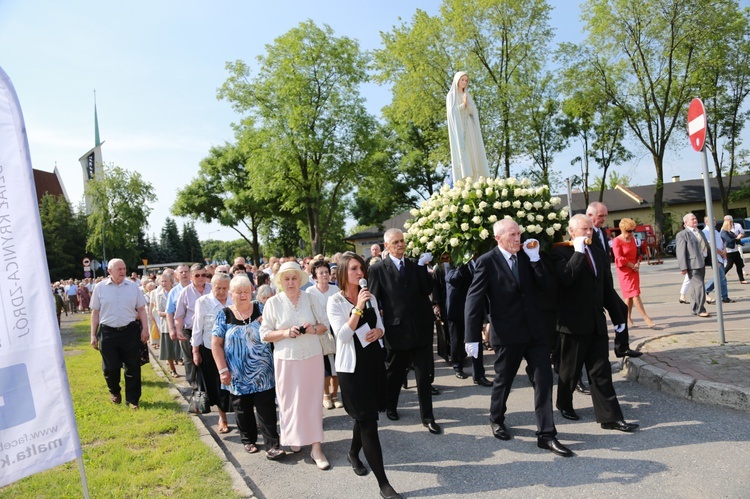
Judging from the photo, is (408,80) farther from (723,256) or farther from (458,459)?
(458,459)

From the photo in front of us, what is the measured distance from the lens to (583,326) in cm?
503

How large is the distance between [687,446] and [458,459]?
191 cm

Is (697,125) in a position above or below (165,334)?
above

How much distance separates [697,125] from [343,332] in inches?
230

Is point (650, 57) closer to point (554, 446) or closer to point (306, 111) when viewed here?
point (306, 111)

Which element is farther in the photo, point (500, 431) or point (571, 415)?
point (571, 415)

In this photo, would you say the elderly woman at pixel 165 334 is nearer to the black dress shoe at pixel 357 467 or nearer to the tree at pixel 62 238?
the black dress shoe at pixel 357 467

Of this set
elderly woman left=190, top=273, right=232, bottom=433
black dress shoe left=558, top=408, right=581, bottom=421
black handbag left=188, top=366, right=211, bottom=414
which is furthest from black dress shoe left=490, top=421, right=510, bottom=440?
black handbag left=188, top=366, right=211, bottom=414

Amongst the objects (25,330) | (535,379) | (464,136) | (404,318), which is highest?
(464,136)

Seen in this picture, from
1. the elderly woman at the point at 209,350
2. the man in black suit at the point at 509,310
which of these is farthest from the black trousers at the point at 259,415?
the man in black suit at the point at 509,310

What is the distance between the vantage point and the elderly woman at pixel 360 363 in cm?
404

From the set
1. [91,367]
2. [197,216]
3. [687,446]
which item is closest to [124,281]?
[91,367]

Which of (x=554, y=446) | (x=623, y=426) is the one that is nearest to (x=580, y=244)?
(x=623, y=426)

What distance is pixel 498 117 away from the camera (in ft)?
88.5
